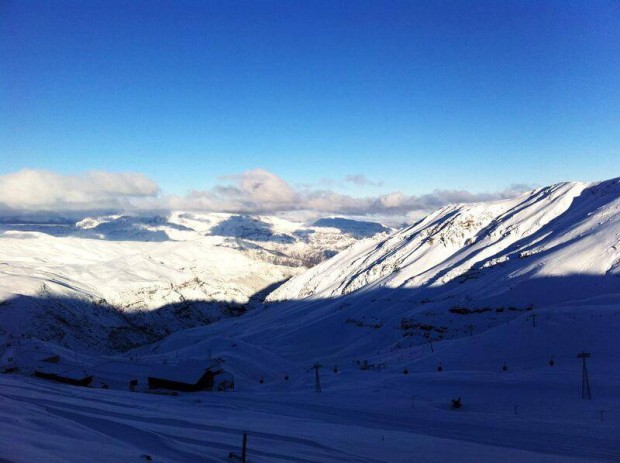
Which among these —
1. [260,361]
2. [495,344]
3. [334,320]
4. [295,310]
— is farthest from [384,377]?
[295,310]

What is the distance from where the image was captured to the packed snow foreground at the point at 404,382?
15.4 m

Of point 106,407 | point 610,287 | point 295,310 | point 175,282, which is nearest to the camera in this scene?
point 106,407

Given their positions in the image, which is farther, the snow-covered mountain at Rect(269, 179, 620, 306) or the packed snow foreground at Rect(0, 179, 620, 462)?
the snow-covered mountain at Rect(269, 179, 620, 306)

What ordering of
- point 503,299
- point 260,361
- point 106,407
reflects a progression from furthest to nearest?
point 503,299 → point 260,361 → point 106,407

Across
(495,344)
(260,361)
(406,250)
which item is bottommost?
(260,361)

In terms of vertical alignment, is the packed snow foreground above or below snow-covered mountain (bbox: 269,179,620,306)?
below

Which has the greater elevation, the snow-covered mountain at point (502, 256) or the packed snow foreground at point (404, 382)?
the snow-covered mountain at point (502, 256)

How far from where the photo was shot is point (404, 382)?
29.6 m

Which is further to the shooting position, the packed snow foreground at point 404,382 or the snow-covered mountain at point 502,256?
the snow-covered mountain at point 502,256

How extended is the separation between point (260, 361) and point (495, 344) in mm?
32892

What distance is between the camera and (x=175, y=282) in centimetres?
19862

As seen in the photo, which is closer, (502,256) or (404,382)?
(404,382)

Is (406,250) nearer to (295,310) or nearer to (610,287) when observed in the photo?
(295,310)

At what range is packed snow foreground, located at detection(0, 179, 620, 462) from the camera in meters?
15.4
